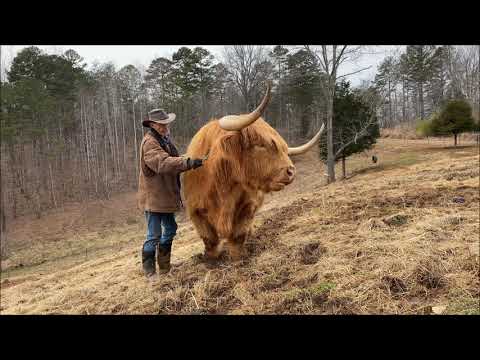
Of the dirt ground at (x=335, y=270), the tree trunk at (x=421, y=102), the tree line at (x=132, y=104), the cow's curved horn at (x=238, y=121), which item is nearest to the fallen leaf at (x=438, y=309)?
the dirt ground at (x=335, y=270)

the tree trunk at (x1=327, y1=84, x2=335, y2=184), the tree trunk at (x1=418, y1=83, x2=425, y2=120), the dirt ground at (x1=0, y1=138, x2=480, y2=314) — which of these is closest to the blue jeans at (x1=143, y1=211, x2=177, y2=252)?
the dirt ground at (x1=0, y1=138, x2=480, y2=314)

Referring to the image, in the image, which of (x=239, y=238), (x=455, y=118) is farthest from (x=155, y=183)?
(x=455, y=118)

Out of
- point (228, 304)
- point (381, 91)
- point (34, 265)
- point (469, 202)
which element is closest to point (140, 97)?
point (228, 304)

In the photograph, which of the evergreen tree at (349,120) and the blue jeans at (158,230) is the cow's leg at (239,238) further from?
the evergreen tree at (349,120)

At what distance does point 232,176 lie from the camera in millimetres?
3553

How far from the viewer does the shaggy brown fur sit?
Answer: 339cm

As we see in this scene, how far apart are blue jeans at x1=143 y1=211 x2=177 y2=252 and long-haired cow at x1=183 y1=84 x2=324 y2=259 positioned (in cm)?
31

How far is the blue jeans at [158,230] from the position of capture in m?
3.62

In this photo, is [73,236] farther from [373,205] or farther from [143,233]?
[373,205]

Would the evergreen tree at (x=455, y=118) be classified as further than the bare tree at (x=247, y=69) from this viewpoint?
Yes

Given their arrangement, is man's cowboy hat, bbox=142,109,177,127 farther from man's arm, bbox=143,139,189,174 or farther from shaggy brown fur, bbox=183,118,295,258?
shaggy brown fur, bbox=183,118,295,258

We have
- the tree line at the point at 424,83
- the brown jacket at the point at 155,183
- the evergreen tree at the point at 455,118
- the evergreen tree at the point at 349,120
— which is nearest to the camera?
the brown jacket at the point at 155,183

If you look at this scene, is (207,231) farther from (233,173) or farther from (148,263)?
(233,173)
